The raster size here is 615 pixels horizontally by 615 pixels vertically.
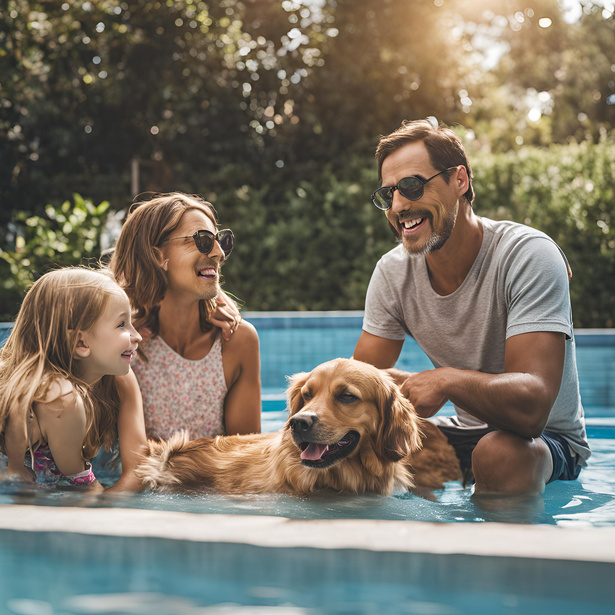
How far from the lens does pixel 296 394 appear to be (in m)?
3.07

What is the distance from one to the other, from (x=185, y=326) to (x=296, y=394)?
2.37 ft

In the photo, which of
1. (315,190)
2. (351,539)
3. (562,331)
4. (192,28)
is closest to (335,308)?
(315,190)

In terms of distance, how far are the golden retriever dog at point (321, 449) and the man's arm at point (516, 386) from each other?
0.23 m

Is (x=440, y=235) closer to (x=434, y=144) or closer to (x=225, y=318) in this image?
(x=434, y=144)

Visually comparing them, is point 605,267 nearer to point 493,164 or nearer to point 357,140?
point 493,164

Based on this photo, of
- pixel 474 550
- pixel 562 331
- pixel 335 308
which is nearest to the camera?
pixel 474 550

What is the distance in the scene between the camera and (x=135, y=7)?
402 inches

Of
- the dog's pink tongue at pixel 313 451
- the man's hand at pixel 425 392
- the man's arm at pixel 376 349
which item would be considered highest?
the man's arm at pixel 376 349

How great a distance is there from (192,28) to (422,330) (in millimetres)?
8814

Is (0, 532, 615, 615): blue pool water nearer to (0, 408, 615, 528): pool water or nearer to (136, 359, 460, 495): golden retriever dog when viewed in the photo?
(0, 408, 615, 528): pool water

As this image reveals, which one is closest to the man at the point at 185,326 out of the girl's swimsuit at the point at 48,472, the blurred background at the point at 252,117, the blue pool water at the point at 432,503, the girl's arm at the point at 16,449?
the blue pool water at the point at 432,503

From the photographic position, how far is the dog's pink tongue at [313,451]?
9.21ft

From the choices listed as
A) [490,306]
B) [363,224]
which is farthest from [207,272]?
[363,224]

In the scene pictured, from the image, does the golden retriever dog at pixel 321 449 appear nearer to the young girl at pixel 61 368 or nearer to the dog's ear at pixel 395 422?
the dog's ear at pixel 395 422
